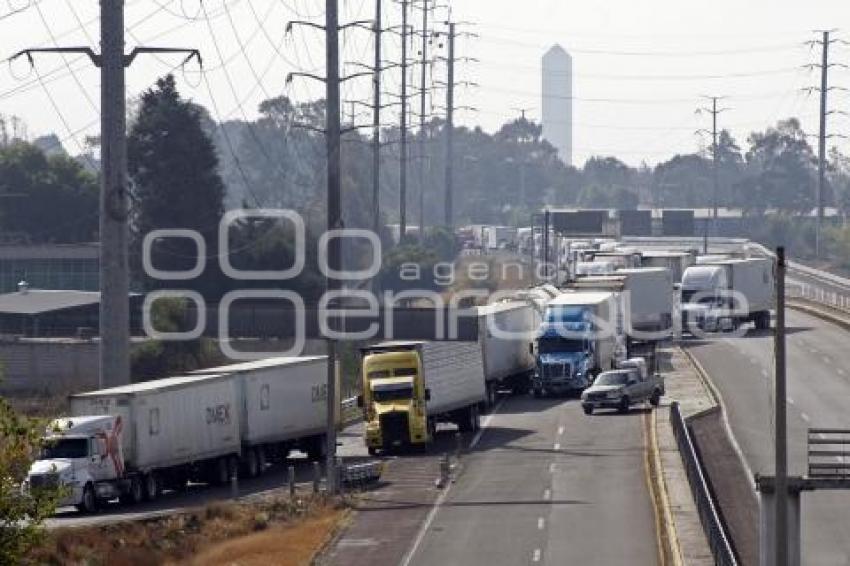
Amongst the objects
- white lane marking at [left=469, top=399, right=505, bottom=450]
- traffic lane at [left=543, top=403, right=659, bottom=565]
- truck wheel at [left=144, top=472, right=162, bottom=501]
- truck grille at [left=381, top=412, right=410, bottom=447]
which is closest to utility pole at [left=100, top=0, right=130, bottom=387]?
truck wheel at [left=144, top=472, right=162, bottom=501]

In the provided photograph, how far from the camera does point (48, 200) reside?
14938 cm

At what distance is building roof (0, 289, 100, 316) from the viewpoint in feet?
346

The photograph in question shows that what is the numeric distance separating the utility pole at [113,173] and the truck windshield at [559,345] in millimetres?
26650

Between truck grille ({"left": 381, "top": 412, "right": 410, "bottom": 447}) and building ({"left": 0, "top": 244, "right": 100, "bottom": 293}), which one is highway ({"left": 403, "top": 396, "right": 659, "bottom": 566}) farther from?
building ({"left": 0, "top": 244, "right": 100, "bottom": 293})

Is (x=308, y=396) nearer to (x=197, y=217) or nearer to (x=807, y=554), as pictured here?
(x=807, y=554)

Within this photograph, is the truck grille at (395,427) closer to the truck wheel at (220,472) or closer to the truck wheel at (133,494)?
the truck wheel at (220,472)

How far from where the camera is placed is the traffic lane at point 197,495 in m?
49.1

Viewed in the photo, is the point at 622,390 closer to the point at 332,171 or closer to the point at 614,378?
the point at 614,378

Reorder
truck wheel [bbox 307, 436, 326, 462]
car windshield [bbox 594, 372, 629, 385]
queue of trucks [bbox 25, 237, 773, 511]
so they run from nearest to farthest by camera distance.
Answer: queue of trucks [bbox 25, 237, 773, 511], truck wheel [bbox 307, 436, 326, 462], car windshield [bbox 594, 372, 629, 385]

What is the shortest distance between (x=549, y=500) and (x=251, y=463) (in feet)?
38.7

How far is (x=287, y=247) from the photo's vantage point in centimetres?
12400

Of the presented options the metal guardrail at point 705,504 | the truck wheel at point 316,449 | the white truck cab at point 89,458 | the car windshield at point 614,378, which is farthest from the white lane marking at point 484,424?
the white truck cab at point 89,458

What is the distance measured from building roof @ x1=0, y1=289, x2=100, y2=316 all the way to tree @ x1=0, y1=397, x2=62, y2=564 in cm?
7628

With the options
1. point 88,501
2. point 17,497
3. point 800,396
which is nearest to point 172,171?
point 800,396
